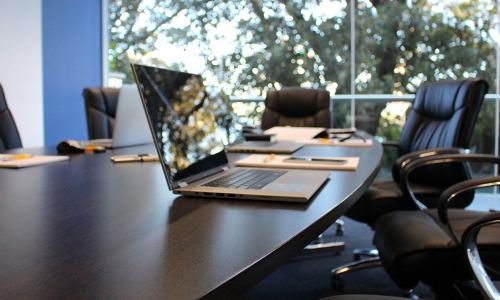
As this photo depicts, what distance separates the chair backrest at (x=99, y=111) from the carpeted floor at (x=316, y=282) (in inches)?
58.3

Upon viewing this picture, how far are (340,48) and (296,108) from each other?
139cm

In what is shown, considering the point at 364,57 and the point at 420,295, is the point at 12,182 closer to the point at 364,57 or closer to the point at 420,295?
the point at 420,295

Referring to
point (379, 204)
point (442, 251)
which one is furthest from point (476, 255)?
point (379, 204)

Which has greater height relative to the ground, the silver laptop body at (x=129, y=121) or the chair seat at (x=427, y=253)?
the silver laptop body at (x=129, y=121)

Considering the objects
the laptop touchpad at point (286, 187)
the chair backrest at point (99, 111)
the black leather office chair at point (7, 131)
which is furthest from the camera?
the chair backrest at point (99, 111)

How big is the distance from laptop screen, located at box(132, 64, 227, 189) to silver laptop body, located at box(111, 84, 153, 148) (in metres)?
0.71

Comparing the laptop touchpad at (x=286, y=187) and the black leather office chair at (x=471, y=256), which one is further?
the black leather office chair at (x=471, y=256)

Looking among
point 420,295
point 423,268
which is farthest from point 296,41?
point 423,268

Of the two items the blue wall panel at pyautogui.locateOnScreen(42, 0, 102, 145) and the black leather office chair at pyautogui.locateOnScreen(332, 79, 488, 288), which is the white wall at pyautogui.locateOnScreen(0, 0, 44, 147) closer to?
the blue wall panel at pyautogui.locateOnScreen(42, 0, 102, 145)

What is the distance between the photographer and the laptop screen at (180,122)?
1073mm

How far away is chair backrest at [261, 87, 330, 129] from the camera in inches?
147

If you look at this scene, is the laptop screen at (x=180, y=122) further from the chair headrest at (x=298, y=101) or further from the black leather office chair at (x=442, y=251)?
the chair headrest at (x=298, y=101)

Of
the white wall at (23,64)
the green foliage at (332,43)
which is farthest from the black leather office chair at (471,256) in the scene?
the white wall at (23,64)

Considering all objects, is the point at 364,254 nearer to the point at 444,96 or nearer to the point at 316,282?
the point at 316,282
